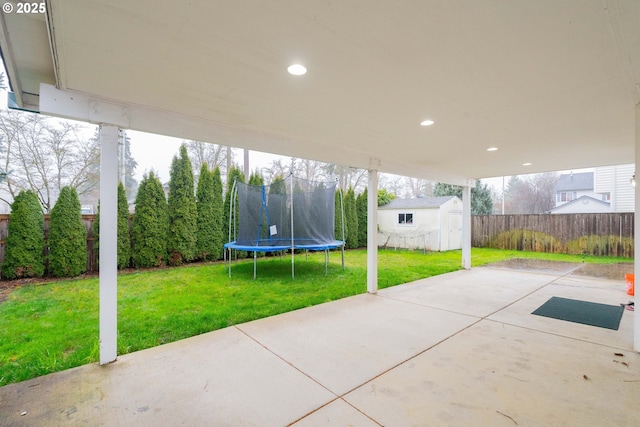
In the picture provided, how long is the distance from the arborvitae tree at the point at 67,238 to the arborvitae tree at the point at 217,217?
2.71 metres

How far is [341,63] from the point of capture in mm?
1931

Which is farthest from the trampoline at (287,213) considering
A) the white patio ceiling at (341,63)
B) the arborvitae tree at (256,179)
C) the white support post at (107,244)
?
the white support post at (107,244)

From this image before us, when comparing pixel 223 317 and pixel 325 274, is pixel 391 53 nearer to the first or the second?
pixel 223 317

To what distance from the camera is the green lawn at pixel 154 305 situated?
2.72 metres

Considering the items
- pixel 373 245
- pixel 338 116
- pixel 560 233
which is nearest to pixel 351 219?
pixel 373 245

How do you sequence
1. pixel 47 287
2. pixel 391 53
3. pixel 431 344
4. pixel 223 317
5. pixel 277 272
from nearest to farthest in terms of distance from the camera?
pixel 391 53 < pixel 431 344 < pixel 223 317 < pixel 47 287 < pixel 277 272

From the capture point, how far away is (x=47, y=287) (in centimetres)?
495

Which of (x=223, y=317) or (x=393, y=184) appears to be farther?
(x=393, y=184)

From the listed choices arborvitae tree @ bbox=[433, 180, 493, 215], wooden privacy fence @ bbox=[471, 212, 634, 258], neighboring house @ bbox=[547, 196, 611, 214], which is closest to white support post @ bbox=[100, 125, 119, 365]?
wooden privacy fence @ bbox=[471, 212, 634, 258]

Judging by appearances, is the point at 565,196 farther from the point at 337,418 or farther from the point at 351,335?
the point at 337,418

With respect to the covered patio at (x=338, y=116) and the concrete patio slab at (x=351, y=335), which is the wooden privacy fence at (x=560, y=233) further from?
the concrete patio slab at (x=351, y=335)

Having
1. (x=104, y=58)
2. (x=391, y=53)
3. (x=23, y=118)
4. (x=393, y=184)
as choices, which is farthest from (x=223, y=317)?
(x=393, y=184)

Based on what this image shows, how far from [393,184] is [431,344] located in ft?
55.8

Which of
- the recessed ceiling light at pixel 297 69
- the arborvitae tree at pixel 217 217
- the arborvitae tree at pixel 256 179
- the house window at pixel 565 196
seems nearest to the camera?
the recessed ceiling light at pixel 297 69
